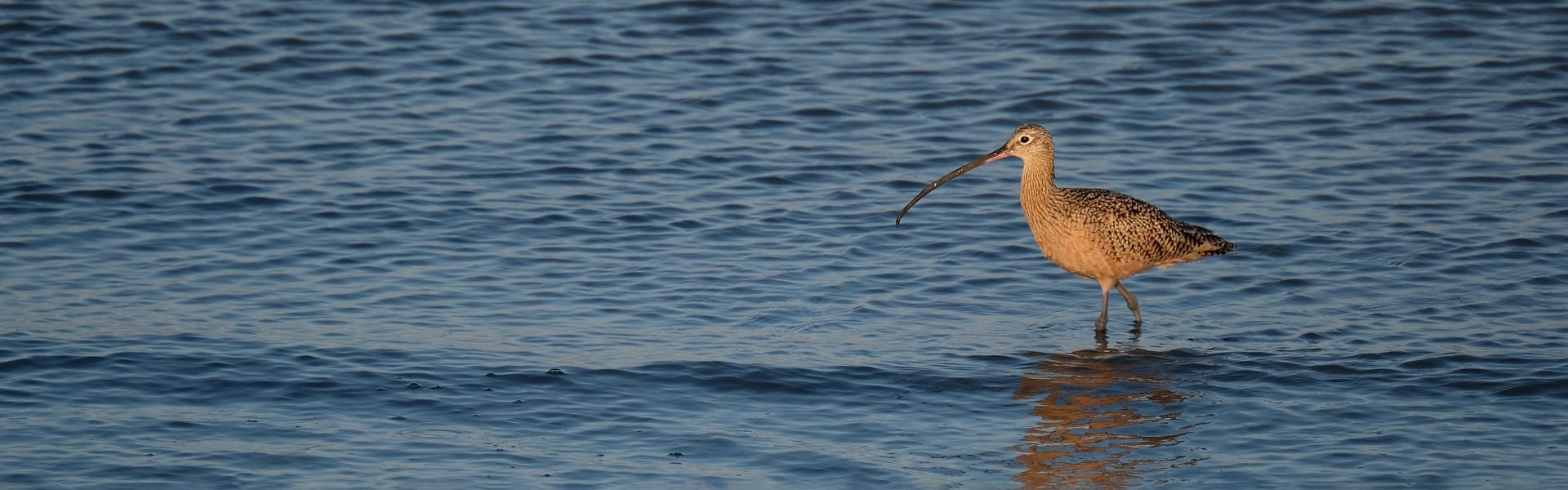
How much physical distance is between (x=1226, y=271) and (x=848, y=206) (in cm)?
240

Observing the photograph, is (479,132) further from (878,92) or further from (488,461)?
(488,461)

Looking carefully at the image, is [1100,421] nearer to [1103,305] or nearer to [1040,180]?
[1103,305]

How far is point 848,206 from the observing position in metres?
11.3

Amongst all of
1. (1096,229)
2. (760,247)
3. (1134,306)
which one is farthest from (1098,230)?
(760,247)

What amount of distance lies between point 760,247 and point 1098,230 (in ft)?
7.12

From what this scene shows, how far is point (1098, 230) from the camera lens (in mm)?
9055

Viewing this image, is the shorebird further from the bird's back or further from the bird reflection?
the bird reflection

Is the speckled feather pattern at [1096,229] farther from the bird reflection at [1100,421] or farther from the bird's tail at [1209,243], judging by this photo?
the bird reflection at [1100,421]

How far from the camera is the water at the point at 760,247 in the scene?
23.8 ft

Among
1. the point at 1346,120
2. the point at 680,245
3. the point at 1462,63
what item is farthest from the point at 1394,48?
the point at 680,245

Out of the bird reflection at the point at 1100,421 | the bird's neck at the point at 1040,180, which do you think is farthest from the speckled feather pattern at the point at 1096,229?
the bird reflection at the point at 1100,421

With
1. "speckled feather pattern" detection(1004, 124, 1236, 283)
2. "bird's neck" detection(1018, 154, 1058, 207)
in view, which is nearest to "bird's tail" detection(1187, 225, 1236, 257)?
"speckled feather pattern" detection(1004, 124, 1236, 283)

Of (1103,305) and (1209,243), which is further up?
(1209,243)

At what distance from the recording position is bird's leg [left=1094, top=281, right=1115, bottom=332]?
9078 mm
